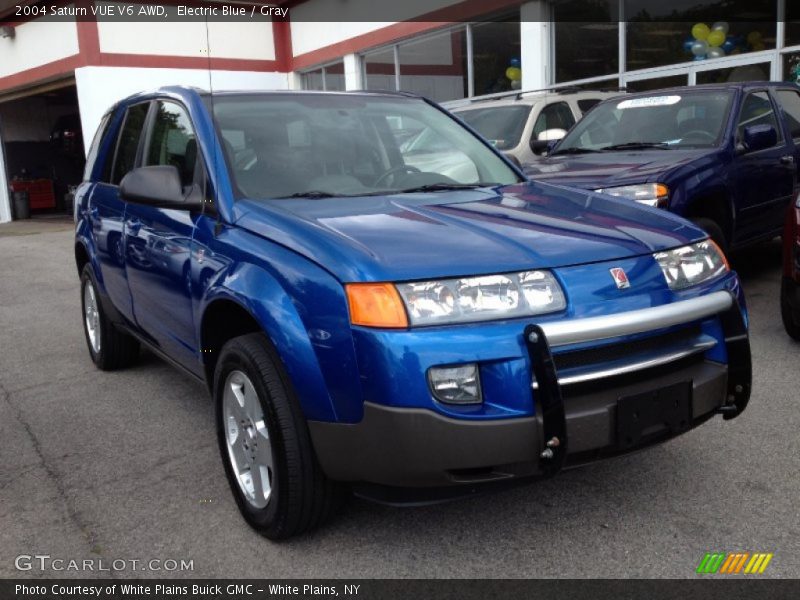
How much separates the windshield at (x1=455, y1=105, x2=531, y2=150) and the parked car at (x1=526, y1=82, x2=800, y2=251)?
55.3 inches

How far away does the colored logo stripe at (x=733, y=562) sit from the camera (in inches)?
104

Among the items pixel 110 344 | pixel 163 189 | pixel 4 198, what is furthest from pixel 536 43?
pixel 4 198

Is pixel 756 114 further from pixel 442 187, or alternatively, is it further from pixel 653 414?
pixel 653 414

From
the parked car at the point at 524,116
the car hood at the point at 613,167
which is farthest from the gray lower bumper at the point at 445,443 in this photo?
the parked car at the point at 524,116

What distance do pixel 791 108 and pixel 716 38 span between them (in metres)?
4.53

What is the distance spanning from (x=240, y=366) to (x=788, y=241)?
357 cm

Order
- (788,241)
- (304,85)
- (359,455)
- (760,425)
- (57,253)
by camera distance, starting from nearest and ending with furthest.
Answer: (359,455) < (760,425) < (788,241) < (57,253) < (304,85)

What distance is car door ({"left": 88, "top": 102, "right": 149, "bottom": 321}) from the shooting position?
4.44 metres

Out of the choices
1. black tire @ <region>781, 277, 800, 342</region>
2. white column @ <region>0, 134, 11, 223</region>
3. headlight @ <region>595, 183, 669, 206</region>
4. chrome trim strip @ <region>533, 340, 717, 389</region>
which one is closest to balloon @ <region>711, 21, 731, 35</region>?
headlight @ <region>595, 183, 669, 206</region>

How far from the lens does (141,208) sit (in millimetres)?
4074

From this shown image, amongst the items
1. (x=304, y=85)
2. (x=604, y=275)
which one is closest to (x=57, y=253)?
(x=304, y=85)

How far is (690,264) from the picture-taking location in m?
2.92

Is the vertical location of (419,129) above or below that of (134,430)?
above
